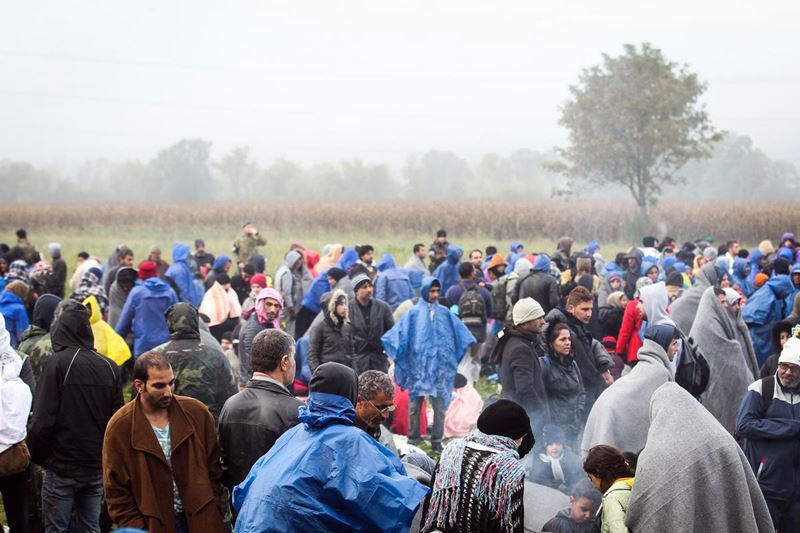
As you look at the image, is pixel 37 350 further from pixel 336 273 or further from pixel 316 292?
pixel 316 292

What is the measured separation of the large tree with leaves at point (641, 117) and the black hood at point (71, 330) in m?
33.3

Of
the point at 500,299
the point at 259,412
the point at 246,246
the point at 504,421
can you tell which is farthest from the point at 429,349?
the point at 246,246

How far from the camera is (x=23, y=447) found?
5.55 metres

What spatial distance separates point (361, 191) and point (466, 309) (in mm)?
64915

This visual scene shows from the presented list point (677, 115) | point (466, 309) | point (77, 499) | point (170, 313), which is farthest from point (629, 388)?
point (677, 115)

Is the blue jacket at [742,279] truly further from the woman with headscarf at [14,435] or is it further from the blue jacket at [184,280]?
the woman with headscarf at [14,435]

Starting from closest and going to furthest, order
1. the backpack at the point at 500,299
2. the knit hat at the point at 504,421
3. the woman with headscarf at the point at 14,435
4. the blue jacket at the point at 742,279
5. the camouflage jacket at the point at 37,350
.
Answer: the knit hat at the point at 504,421
the woman with headscarf at the point at 14,435
the camouflage jacket at the point at 37,350
the backpack at the point at 500,299
the blue jacket at the point at 742,279

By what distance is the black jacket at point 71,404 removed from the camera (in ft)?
17.8

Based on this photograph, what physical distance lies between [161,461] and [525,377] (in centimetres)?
296

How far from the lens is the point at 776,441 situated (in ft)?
18.5

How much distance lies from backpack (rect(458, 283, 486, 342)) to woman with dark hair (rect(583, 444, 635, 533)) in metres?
6.23

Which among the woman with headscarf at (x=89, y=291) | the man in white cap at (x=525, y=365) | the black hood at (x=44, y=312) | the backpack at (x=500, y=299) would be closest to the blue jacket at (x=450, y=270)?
the backpack at (x=500, y=299)

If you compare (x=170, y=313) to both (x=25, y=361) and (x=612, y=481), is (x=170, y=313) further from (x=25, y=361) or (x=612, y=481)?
(x=612, y=481)

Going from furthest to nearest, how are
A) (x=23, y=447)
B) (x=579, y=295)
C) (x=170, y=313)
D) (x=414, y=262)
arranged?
(x=414, y=262), (x=579, y=295), (x=170, y=313), (x=23, y=447)
